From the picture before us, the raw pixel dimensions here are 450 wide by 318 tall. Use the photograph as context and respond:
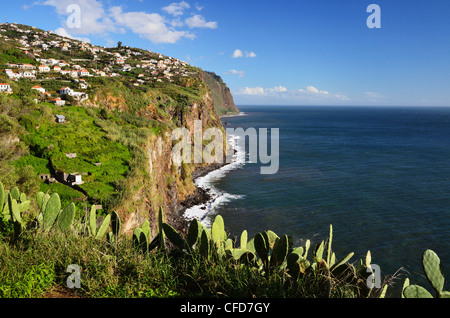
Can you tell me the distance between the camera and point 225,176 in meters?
46.2

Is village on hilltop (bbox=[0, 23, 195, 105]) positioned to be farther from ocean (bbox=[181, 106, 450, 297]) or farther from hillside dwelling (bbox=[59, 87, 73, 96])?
ocean (bbox=[181, 106, 450, 297])

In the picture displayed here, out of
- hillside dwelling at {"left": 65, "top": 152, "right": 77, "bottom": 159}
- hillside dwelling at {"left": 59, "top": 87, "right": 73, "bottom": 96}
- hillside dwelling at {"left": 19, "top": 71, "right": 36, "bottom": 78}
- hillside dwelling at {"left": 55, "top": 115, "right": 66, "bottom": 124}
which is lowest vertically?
hillside dwelling at {"left": 65, "top": 152, "right": 77, "bottom": 159}

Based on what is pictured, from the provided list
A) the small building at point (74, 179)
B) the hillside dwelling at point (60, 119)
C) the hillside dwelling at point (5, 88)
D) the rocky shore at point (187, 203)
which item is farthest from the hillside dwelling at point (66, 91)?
the small building at point (74, 179)

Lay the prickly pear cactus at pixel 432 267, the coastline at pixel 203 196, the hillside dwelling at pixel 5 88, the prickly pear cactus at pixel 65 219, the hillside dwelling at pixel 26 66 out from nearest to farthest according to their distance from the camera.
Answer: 1. the prickly pear cactus at pixel 432 267
2. the prickly pear cactus at pixel 65 219
3. the coastline at pixel 203 196
4. the hillside dwelling at pixel 5 88
5. the hillside dwelling at pixel 26 66

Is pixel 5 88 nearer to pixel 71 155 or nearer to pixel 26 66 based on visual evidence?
pixel 71 155

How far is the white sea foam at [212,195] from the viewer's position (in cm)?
3080

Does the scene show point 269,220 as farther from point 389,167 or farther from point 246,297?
point 389,167

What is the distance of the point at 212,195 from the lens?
37250mm

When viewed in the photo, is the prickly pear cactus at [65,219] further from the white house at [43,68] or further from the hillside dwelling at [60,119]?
the white house at [43,68]

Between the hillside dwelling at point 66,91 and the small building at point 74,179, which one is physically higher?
the hillside dwelling at point 66,91

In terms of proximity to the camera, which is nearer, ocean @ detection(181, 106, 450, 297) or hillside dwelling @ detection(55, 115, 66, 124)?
ocean @ detection(181, 106, 450, 297)

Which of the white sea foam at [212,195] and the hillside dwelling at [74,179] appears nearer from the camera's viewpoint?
the hillside dwelling at [74,179]

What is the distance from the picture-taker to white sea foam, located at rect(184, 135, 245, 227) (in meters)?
30.8

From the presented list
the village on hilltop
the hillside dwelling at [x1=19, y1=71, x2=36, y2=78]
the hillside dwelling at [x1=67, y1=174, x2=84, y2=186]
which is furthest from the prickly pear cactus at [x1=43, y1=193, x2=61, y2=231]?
the hillside dwelling at [x1=19, y1=71, x2=36, y2=78]
